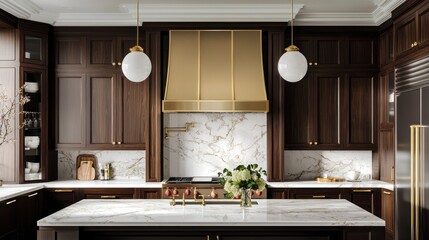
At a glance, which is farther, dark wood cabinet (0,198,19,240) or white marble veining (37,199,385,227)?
dark wood cabinet (0,198,19,240)

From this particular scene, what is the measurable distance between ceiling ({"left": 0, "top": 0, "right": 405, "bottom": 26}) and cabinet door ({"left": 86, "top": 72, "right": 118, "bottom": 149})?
69cm

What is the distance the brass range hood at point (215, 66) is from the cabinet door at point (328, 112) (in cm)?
73

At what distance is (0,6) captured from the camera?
16.2 ft

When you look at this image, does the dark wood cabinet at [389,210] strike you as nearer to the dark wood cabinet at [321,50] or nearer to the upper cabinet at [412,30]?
the upper cabinet at [412,30]

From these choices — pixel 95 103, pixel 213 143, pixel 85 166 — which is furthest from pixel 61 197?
pixel 213 143

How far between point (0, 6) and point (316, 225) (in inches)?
150

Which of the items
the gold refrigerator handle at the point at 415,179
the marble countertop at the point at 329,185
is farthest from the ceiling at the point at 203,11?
the marble countertop at the point at 329,185

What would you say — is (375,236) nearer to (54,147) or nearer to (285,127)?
(285,127)

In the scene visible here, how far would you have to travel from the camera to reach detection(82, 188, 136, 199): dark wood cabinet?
5461 mm

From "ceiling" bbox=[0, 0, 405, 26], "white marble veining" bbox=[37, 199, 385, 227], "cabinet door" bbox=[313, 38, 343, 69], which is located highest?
"ceiling" bbox=[0, 0, 405, 26]

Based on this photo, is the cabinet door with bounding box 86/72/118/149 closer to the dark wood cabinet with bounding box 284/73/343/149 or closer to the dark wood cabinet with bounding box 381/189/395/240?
the dark wood cabinet with bounding box 284/73/343/149

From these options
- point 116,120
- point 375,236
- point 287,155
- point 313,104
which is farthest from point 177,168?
point 375,236

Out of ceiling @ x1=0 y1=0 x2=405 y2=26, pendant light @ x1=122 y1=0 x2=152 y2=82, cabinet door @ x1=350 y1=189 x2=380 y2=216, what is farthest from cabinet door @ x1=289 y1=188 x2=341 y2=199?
pendant light @ x1=122 y1=0 x2=152 y2=82

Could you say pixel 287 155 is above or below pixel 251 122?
below
